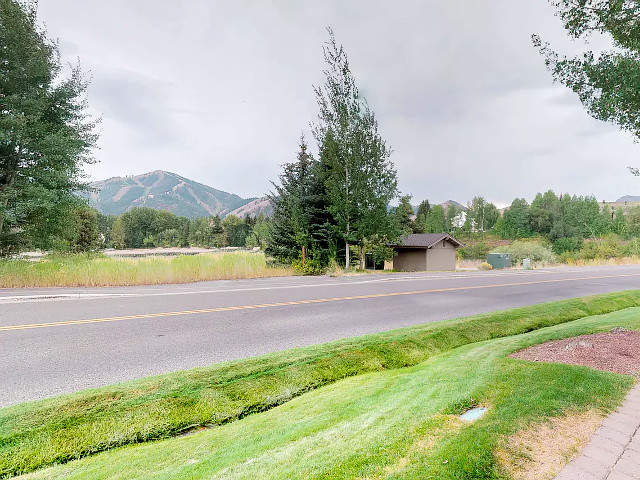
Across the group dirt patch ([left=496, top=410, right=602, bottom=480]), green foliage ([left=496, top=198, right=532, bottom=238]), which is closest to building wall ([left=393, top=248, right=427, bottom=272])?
dirt patch ([left=496, top=410, right=602, bottom=480])

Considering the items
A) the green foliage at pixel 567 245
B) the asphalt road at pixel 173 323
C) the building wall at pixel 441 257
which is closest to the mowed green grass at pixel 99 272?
the asphalt road at pixel 173 323

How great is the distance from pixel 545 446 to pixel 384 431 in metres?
1.08

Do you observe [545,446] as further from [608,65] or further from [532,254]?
[532,254]

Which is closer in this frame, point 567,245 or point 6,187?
point 6,187

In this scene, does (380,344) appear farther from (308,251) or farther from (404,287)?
(308,251)

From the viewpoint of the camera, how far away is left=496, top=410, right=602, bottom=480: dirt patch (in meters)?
1.93

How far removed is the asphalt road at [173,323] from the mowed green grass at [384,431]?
1998 mm

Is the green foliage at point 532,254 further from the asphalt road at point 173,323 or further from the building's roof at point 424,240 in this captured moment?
the asphalt road at point 173,323

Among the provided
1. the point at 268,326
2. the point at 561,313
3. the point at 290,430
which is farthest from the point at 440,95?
the point at 290,430

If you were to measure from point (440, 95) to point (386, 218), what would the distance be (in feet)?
24.8

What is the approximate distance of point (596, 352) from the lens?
4.29 m

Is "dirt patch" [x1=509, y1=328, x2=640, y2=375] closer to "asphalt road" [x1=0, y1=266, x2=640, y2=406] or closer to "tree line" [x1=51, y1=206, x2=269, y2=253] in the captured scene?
"asphalt road" [x1=0, y1=266, x2=640, y2=406]

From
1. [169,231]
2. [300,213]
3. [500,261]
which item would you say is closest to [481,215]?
[500,261]

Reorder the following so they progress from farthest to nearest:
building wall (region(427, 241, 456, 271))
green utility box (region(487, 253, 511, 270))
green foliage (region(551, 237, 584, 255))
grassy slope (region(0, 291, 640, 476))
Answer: green foliage (region(551, 237, 584, 255)) < green utility box (region(487, 253, 511, 270)) < building wall (region(427, 241, 456, 271)) < grassy slope (region(0, 291, 640, 476))
